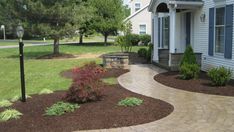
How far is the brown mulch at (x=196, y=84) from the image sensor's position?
1002cm

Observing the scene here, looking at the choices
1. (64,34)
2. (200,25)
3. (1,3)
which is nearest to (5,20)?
(1,3)

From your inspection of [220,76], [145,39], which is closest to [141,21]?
[145,39]

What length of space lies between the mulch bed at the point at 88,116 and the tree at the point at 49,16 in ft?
45.4

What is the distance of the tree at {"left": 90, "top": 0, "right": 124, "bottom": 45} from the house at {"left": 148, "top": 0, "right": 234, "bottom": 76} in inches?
674

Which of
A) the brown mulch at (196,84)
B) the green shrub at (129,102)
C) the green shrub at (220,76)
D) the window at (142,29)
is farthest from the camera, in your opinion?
the window at (142,29)

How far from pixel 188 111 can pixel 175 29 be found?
28.7ft

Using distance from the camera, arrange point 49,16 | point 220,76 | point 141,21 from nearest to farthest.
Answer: point 220,76, point 49,16, point 141,21

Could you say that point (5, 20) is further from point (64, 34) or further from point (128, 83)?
point (128, 83)

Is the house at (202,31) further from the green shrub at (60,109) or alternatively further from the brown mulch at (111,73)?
the green shrub at (60,109)

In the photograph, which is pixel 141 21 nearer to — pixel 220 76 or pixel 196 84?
pixel 196 84

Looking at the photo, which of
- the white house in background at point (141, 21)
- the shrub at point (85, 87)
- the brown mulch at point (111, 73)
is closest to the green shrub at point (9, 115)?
the shrub at point (85, 87)

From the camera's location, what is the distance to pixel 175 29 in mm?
16094

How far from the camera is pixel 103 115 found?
7.45m

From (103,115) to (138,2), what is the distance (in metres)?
35.4
